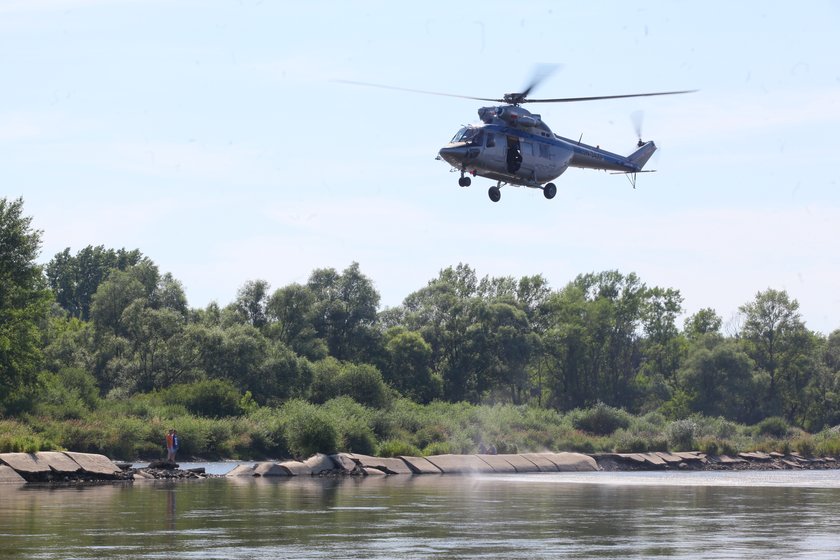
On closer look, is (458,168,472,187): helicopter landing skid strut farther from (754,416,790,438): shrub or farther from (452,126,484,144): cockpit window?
(754,416,790,438): shrub

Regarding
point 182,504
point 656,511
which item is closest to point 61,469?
point 182,504

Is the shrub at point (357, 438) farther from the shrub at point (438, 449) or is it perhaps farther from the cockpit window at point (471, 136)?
the cockpit window at point (471, 136)

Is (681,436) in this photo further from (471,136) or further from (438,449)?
(471,136)

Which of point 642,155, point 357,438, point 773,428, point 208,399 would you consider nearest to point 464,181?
point 642,155

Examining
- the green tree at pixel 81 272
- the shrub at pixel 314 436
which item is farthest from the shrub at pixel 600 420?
the green tree at pixel 81 272

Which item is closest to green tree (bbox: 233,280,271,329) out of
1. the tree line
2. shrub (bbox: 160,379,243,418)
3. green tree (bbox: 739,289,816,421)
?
the tree line

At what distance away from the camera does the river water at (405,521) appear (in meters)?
25.9

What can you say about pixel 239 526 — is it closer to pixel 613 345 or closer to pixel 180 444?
pixel 180 444

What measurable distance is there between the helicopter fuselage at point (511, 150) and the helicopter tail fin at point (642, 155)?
237 inches

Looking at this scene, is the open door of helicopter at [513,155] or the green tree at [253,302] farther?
the green tree at [253,302]

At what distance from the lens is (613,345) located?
15062cm

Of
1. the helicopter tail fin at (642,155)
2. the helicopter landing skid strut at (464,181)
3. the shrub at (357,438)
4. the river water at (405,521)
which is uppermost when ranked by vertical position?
the helicopter tail fin at (642,155)

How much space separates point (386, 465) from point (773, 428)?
70890 millimetres

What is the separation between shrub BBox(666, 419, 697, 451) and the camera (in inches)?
3693
